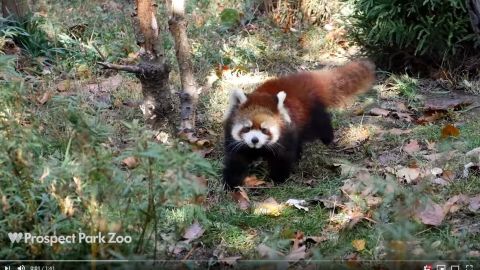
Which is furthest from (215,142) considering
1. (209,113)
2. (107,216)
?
(107,216)

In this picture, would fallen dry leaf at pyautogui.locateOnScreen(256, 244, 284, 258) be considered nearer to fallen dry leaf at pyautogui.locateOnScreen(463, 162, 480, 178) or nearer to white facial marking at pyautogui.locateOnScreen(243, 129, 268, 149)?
white facial marking at pyautogui.locateOnScreen(243, 129, 268, 149)

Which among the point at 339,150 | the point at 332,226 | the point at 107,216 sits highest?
the point at 107,216

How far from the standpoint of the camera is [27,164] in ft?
9.34

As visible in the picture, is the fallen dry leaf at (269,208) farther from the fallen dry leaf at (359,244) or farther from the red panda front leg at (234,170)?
the fallen dry leaf at (359,244)

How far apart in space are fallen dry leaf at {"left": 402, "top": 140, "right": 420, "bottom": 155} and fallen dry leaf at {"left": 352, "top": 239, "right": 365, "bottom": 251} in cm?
153

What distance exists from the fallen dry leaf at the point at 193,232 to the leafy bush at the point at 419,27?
11.0 ft

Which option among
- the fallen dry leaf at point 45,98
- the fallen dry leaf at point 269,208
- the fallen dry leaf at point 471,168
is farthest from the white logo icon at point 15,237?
the fallen dry leaf at point 471,168

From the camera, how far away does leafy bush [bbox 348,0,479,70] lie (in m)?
5.94

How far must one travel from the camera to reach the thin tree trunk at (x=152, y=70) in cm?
490

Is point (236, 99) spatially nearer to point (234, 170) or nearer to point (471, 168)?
point (234, 170)

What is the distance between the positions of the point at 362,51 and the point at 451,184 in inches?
122

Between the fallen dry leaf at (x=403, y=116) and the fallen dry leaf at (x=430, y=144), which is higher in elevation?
the fallen dry leaf at (x=430, y=144)

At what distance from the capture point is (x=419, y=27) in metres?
6.02

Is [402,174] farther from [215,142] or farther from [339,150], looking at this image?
[215,142]
